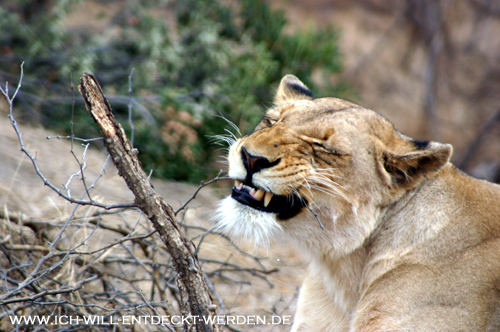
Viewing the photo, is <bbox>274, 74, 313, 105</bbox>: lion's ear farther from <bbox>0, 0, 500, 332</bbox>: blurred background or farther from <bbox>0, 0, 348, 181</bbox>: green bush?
<bbox>0, 0, 348, 181</bbox>: green bush

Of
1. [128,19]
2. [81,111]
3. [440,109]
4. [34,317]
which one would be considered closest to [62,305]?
[34,317]

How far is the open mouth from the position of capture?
10.0ft

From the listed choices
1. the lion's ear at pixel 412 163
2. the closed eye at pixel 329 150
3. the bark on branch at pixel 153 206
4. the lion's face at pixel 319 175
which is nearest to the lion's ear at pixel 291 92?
the lion's face at pixel 319 175

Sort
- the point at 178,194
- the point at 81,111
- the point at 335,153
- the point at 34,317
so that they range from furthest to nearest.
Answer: the point at 81,111 → the point at 178,194 → the point at 34,317 → the point at 335,153

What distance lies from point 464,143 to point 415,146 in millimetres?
9558

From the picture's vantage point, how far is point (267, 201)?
3.04 meters

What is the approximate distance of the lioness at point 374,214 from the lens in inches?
116

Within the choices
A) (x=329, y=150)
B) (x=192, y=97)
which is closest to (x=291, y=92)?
(x=329, y=150)

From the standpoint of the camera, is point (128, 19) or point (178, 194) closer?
point (178, 194)

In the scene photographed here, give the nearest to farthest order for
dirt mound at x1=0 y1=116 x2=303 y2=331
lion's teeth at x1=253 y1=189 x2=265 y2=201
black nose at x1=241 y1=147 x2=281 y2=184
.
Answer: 1. black nose at x1=241 y1=147 x2=281 y2=184
2. lion's teeth at x1=253 y1=189 x2=265 y2=201
3. dirt mound at x1=0 y1=116 x2=303 y2=331

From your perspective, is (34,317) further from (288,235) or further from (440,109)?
(440,109)

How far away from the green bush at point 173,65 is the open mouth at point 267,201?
3620 millimetres

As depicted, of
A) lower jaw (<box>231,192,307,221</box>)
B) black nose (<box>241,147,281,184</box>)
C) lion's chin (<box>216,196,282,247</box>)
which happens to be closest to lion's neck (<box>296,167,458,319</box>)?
lower jaw (<box>231,192,307,221</box>)

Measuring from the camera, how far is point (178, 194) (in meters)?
5.75
